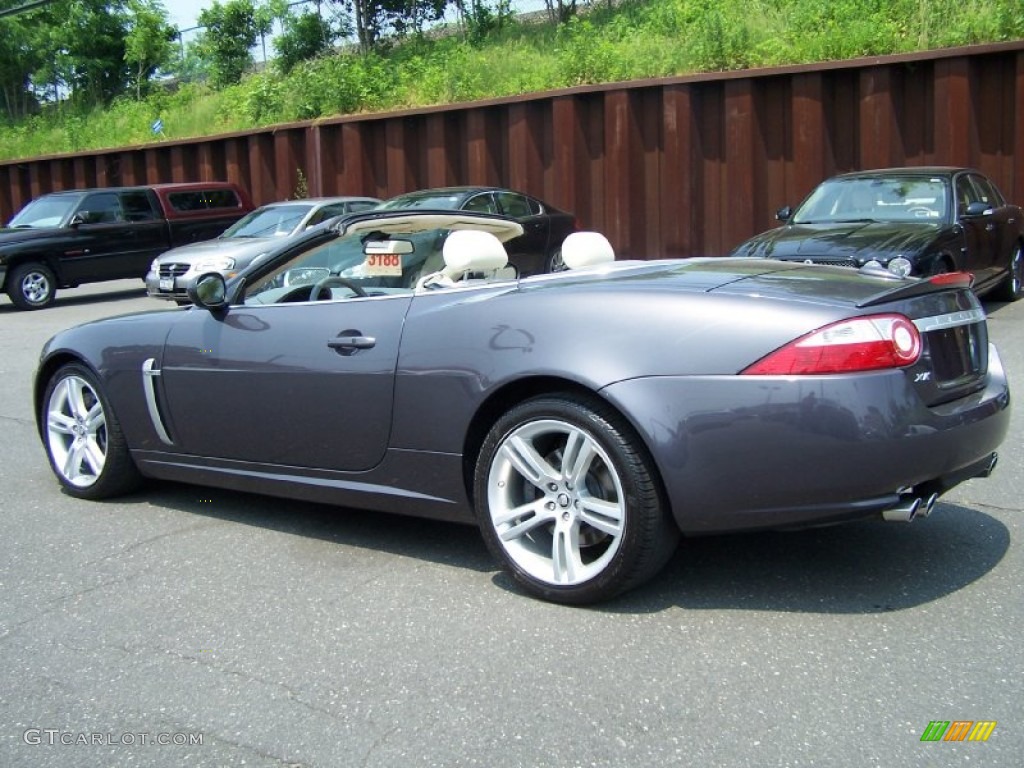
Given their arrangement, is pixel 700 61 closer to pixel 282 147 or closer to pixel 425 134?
pixel 425 134

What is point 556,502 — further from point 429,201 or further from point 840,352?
point 429,201

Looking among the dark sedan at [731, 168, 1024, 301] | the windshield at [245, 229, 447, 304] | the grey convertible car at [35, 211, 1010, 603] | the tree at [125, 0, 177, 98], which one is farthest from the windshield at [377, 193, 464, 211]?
the tree at [125, 0, 177, 98]

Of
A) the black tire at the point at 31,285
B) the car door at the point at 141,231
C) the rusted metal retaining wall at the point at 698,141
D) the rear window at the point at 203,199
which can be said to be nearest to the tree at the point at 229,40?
the rusted metal retaining wall at the point at 698,141

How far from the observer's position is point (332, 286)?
5008 millimetres

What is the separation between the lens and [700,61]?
55.6ft

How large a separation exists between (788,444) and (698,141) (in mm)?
13053

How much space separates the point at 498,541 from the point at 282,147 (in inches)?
748

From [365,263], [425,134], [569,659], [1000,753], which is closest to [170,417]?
[365,263]

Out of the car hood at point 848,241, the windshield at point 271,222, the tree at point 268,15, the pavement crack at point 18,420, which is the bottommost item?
the pavement crack at point 18,420

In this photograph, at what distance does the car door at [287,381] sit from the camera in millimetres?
4426

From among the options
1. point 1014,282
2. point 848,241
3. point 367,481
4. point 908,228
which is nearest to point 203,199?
point 848,241

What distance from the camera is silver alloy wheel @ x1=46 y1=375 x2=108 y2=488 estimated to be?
18.5 feet

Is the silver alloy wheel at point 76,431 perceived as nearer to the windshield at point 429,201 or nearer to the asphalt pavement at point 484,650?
the asphalt pavement at point 484,650

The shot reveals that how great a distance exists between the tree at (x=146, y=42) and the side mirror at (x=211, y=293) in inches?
1424
